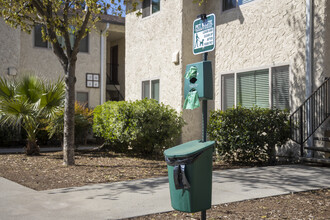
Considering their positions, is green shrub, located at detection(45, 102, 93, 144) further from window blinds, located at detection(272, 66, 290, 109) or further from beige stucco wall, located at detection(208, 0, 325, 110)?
window blinds, located at detection(272, 66, 290, 109)

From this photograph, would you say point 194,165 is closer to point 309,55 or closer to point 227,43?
point 309,55

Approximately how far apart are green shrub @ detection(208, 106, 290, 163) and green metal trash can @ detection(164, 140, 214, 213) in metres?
4.99

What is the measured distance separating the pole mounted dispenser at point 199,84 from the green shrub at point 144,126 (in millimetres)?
6357

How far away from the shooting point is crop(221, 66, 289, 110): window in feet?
32.5

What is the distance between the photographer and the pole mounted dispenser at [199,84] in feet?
13.8

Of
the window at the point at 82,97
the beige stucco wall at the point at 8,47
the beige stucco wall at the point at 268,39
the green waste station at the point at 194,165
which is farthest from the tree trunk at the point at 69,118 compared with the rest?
the window at the point at 82,97

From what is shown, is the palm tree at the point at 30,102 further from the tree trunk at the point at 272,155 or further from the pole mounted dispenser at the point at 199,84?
the pole mounted dispenser at the point at 199,84

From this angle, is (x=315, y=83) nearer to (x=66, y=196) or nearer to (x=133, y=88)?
(x=66, y=196)

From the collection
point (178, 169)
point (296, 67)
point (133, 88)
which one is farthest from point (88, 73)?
point (178, 169)

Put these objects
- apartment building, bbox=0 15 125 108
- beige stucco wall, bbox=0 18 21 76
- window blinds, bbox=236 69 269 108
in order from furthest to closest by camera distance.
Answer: apartment building, bbox=0 15 125 108 < beige stucco wall, bbox=0 18 21 76 < window blinds, bbox=236 69 269 108

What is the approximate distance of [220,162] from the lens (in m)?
9.84

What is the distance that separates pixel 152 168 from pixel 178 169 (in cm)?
505

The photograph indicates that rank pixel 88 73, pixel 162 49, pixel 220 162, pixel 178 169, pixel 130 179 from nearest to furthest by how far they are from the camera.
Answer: pixel 178 169
pixel 130 179
pixel 220 162
pixel 162 49
pixel 88 73

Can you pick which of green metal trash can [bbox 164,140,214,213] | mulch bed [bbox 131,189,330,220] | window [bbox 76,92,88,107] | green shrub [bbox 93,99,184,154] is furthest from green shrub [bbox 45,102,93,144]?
green metal trash can [bbox 164,140,214,213]
